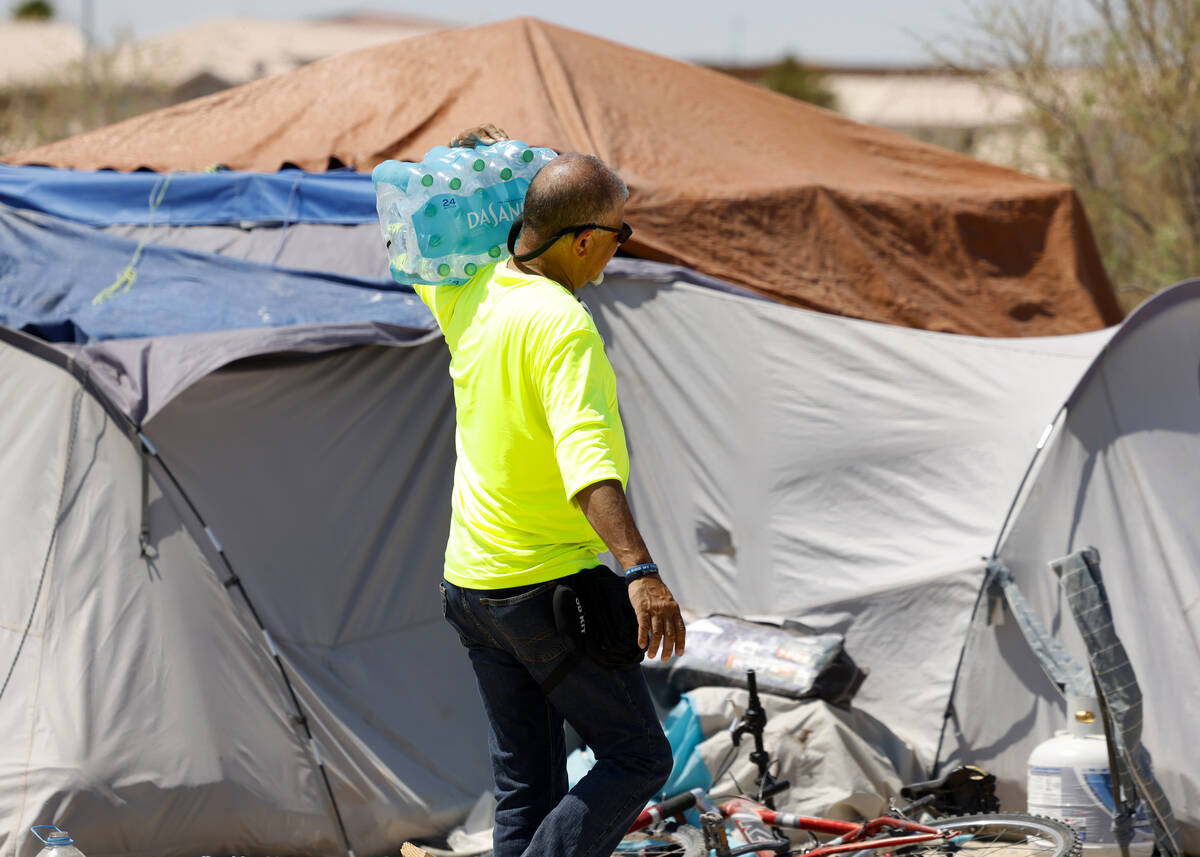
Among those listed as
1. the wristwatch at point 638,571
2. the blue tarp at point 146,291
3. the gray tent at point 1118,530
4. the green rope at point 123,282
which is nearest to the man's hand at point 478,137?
the wristwatch at point 638,571

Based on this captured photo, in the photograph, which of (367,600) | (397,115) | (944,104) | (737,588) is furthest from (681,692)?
(944,104)

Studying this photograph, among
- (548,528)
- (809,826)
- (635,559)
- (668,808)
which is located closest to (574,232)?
(548,528)

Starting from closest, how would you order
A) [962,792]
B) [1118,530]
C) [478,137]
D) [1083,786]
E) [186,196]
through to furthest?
1. [478,137]
2. [1083,786]
3. [962,792]
4. [1118,530]
5. [186,196]

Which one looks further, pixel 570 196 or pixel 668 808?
pixel 668 808

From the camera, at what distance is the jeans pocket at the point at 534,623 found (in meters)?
2.71

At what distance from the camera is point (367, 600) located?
4668 millimetres

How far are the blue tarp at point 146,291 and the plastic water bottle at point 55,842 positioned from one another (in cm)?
162

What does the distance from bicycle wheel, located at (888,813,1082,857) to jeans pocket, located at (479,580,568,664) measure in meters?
1.69

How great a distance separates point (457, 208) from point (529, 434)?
0.66 meters

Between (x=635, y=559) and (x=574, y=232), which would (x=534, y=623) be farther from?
(x=574, y=232)

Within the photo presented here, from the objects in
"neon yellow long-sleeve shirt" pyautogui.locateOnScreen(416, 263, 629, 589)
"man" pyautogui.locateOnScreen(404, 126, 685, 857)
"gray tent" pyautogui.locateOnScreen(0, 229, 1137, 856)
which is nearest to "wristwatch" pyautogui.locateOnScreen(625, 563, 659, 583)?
"man" pyautogui.locateOnScreen(404, 126, 685, 857)

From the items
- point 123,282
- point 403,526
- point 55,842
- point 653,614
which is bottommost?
point 55,842

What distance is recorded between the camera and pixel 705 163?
6.22 meters

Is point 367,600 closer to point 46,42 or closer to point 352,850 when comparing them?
point 352,850
